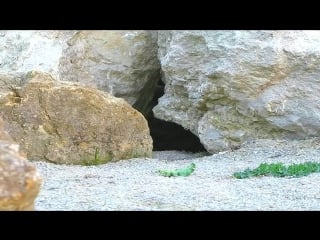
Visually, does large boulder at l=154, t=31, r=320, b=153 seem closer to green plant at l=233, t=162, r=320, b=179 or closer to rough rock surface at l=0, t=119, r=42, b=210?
green plant at l=233, t=162, r=320, b=179

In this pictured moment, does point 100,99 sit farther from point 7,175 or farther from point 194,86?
point 7,175

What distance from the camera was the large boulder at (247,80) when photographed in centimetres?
919

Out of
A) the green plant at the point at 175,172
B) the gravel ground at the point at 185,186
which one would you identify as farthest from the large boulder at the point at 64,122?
the green plant at the point at 175,172

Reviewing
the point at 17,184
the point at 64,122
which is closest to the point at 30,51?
the point at 64,122

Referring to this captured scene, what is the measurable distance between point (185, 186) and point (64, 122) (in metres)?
2.76

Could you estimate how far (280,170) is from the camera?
7320 mm

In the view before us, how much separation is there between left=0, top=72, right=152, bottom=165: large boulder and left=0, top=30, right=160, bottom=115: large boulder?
1752 millimetres

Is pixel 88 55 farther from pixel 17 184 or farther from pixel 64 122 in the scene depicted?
pixel 17 184

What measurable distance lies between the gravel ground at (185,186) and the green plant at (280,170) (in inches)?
5.1

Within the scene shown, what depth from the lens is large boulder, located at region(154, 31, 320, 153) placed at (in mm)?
9188

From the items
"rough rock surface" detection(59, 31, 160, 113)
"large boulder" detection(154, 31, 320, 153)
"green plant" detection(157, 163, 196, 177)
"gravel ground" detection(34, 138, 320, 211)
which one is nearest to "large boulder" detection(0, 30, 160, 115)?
"rough rock surface" detection(59, 31, 160, 113)

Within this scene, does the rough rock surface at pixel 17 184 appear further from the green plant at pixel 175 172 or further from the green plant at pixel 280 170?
the green plant at pixel 280 170

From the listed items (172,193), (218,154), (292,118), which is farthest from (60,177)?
(292,118)

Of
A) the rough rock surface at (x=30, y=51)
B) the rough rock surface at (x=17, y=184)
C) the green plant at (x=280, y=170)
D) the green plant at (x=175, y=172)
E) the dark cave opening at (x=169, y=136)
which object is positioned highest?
the rough rock surface at (x=30, y=51)
